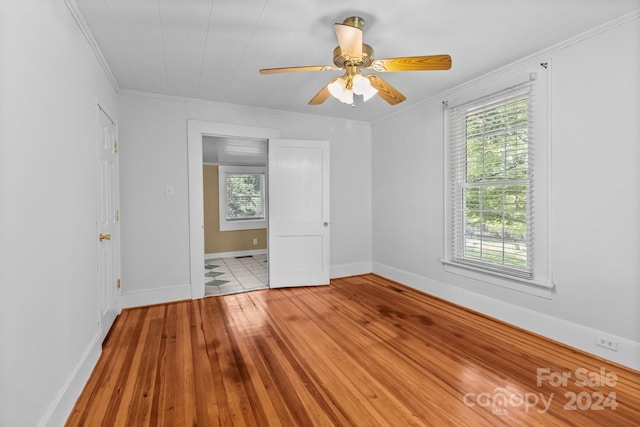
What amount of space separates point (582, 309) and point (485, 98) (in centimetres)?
201

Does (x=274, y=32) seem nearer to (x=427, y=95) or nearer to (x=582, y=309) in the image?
(x=427, y=95)

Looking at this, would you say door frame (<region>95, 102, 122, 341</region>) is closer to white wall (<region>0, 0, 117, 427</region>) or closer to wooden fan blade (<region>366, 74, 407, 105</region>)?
white wall (<region>0, 0, 117, 427</region>)

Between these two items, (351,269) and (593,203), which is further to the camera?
(351,269)

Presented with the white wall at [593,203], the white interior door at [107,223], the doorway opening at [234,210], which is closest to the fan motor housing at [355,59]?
the white wall at [593,203]

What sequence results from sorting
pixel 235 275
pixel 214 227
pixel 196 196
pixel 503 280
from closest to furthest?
pixel 503 280, pixel 196 196, pixel 235 275, pixel 214 227

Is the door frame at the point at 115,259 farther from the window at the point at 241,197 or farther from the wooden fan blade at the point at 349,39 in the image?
the window at the point at 241,197

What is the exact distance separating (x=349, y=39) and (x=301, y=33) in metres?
0.59

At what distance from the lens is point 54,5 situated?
163 centimetres

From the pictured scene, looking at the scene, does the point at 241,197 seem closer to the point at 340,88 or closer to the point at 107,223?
the point at 107,223

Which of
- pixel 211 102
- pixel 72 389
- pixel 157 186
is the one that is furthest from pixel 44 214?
pixel 211 102

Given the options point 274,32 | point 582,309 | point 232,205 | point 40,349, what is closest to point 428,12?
point 274,32

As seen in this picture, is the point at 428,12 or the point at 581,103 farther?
the point at 581,103

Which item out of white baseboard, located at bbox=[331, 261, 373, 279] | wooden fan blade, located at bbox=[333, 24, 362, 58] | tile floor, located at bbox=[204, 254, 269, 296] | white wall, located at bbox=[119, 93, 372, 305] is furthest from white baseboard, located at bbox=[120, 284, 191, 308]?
wooden fan blade, located at bbox=[333, 24, 362, 58]

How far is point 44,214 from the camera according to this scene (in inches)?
57.7
